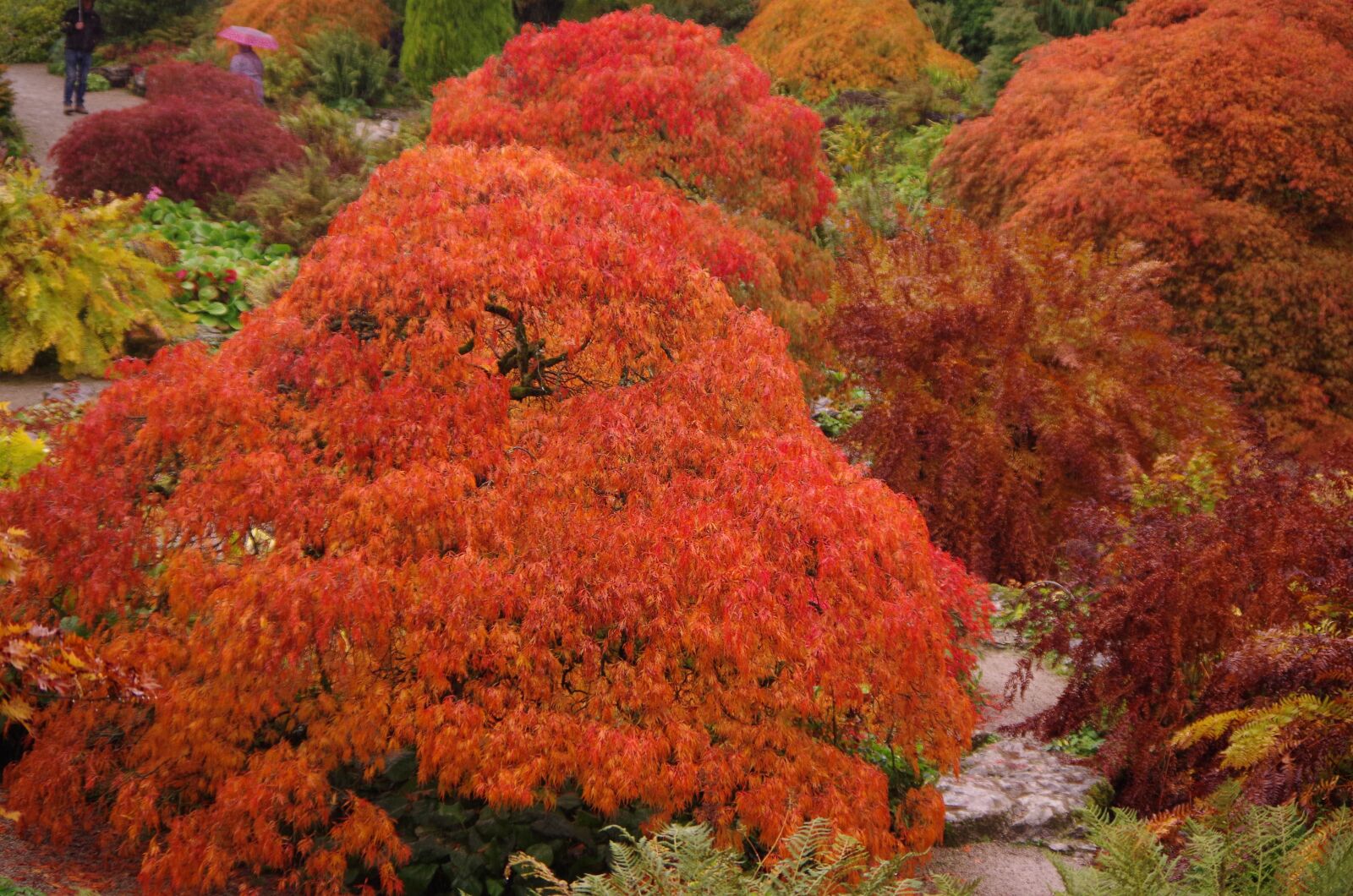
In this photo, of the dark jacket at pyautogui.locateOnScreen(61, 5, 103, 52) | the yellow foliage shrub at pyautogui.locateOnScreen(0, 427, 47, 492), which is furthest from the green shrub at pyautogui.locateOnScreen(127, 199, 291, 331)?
the dark jacket at pyautogui.locateOnScreen(61, 5, 103, 52)

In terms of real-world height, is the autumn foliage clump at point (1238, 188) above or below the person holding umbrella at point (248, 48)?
A: above

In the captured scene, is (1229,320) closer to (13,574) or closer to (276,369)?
(276,369)

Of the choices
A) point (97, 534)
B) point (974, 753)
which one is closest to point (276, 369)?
point (97, 534)

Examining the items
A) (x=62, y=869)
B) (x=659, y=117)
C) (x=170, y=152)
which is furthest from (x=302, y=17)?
(x=62, y=869)

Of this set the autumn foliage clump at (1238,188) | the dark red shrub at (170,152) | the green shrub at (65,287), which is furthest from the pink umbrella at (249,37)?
→ the autumn foliage clump at (1238,188)

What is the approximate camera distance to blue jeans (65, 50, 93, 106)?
57.2 feet

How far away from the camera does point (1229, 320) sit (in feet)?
35.9

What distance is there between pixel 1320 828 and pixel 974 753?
2.38 metres

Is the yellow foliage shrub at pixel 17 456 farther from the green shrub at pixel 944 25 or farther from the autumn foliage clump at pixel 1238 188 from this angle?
the green shrub at pixel 944 25

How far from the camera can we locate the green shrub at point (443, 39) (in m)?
A: 20.8

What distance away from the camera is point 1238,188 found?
11430 millimetres

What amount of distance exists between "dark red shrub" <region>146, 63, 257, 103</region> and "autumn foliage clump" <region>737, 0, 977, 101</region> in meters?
9.40

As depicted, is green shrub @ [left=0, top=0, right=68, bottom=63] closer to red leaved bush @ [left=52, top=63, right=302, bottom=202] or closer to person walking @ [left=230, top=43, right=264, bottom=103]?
person walking @ [left=230, top=43, right=264, bottom=103]

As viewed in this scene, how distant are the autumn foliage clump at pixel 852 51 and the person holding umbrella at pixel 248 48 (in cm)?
870
